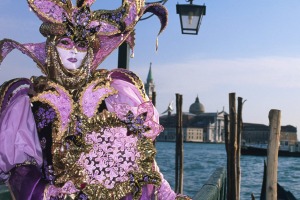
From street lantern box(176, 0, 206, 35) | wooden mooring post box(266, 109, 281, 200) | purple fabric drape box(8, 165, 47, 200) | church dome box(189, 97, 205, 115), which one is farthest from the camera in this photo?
church dome box(189, 97, 205, 115)

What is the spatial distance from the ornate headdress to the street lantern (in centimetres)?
341

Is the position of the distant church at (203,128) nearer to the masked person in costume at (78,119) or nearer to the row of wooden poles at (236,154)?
the row of wooden poles at (236,154)

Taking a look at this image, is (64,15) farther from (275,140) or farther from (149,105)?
(275,140)

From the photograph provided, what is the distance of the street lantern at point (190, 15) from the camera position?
217 inches

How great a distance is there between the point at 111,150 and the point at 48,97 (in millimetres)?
333

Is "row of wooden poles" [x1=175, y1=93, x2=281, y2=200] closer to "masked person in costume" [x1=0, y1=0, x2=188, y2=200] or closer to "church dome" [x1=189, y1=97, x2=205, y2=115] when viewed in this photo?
"masked person in costume" [x1=0, y1=0, x2=188, y2=200]

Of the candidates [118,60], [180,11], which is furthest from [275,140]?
[118,60]

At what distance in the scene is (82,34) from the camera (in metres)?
2.03

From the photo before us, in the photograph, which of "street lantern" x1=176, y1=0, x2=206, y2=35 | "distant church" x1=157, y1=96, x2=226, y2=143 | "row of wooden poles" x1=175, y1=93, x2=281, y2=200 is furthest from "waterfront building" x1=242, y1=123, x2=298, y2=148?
"street lantern" x1=176, y1=0, x2=206, y2=35

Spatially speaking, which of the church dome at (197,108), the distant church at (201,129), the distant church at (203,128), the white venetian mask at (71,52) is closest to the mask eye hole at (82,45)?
the white venetian mask at (71,52)

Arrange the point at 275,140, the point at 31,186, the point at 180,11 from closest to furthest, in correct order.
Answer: the point at 31,186 → the point at 180,11 → the point at 275,140

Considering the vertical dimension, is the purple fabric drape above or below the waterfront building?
above

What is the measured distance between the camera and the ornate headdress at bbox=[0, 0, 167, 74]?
6.66ft

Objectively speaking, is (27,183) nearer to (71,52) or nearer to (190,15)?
(71,52)
